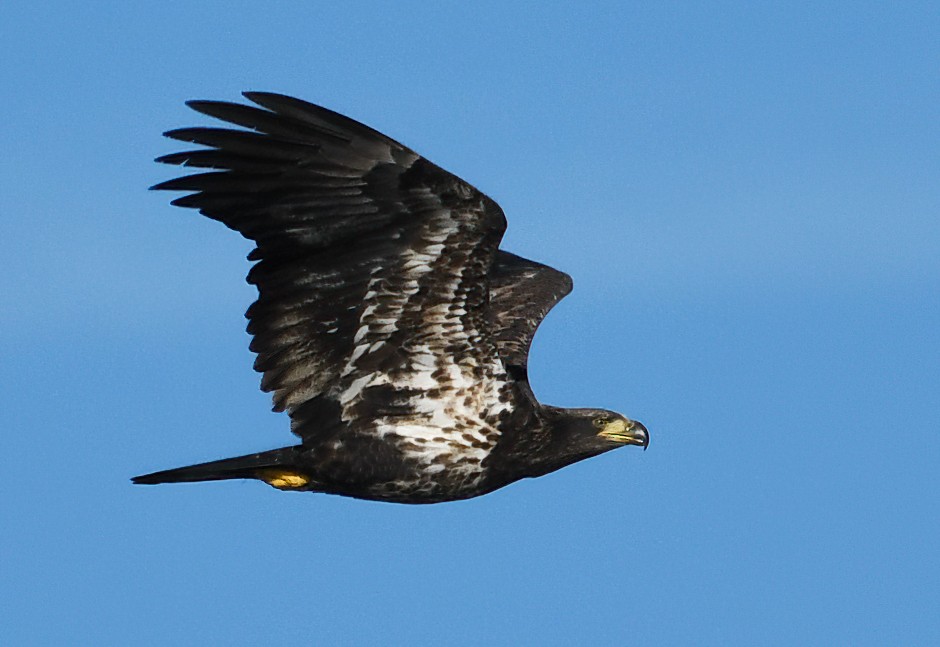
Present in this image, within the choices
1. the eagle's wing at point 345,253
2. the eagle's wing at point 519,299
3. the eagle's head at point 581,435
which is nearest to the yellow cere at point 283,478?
the eagle's wing at point 345,253

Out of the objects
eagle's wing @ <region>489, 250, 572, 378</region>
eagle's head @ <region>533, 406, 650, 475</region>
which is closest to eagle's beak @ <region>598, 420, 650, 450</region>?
eagle's head @ <region>533, 406, 650, 475</region>

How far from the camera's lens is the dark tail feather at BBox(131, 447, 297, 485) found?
15.1 metres

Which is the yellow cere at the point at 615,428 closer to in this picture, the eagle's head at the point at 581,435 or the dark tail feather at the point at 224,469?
the eagle's head at the point at 581,435

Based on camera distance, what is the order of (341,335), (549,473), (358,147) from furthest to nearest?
(549,473)
(341,335)
(358,147)

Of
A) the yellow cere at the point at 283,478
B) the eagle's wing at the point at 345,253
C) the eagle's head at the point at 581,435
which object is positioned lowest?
the yellow cere at the point at 283,478

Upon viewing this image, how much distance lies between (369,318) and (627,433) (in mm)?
2589

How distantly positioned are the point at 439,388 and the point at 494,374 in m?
0.46

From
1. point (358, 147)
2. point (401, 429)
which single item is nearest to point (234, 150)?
point (358, 147)

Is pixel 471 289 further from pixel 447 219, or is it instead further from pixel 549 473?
pixel 549 473

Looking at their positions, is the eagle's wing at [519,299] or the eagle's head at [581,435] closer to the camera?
the eagle's head at [581,435]

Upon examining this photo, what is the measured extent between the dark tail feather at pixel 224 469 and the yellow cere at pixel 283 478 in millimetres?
83

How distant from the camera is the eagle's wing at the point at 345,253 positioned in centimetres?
1362

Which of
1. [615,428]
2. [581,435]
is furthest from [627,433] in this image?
[581,435]

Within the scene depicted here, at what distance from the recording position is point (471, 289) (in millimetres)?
14492
